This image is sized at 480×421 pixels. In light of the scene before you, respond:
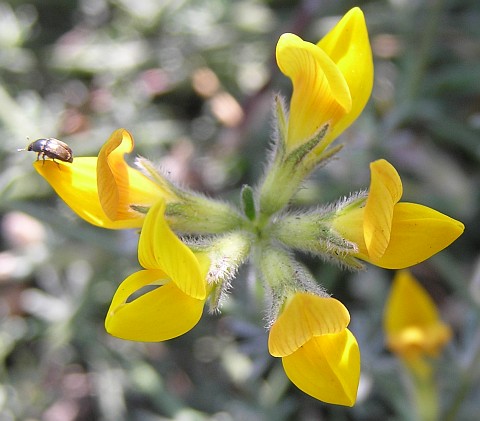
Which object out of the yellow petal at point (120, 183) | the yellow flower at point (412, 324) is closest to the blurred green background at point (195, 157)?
the yellow flower at point (412, 324)

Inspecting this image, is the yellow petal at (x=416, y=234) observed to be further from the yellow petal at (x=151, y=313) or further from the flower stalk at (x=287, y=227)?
the yellow petal at (x=151, y=313)

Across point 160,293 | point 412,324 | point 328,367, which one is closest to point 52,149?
point 160,293

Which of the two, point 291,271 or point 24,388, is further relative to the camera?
point 24,388

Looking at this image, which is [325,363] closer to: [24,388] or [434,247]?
[434,247]

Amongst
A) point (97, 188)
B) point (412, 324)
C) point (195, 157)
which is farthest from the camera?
point (195, 157)

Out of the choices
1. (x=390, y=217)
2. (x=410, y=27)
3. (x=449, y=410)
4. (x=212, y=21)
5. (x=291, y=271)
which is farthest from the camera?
(x=212, y=21)

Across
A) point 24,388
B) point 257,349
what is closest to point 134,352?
point 24,388

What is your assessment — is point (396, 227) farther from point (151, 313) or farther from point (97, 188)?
point (97, 188)

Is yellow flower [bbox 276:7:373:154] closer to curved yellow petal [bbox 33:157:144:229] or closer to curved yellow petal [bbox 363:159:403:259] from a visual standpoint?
curved yellow petal [bbox 363:159:403:259]
